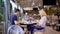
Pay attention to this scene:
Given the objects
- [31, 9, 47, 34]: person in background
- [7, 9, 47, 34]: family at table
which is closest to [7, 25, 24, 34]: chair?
[7, 9, 47, 34]: family at table

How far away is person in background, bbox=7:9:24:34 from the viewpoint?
1730 mm

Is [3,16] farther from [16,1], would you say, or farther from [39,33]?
[39,33]

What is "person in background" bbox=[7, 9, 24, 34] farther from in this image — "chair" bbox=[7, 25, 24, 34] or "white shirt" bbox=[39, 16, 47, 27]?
"white shirt" bbox=[39, 16, 47, 27]

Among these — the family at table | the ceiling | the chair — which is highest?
the ceiling

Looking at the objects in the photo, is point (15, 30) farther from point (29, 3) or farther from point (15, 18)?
point (29, 3)

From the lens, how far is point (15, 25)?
1758 millimetres

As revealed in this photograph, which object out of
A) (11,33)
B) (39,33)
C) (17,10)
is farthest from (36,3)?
(11,33)

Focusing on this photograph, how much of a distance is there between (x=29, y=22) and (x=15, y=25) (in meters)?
0.21

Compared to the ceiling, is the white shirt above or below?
below

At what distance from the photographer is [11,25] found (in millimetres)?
1758

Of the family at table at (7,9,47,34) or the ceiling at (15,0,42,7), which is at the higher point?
the ceiling at (15,0,42,7)

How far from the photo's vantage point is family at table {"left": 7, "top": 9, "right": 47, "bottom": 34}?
169 cm

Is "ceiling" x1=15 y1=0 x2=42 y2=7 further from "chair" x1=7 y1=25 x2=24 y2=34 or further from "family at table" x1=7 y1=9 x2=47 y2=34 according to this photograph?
"chair" x1=7 y1=25 x2=24 y2=34

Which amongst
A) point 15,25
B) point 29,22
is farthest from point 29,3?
point 15,25
